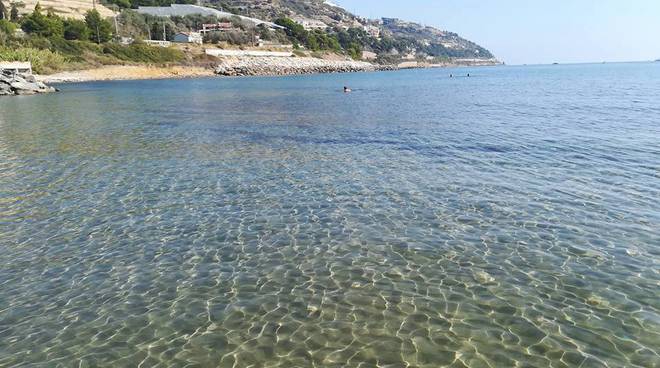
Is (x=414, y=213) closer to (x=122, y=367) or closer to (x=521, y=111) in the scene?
(x=122, y=367)

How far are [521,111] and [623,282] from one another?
37.7 m

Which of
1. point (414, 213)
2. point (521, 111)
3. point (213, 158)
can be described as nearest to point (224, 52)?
point (521, 111)

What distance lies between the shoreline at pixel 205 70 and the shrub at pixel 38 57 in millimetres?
2167

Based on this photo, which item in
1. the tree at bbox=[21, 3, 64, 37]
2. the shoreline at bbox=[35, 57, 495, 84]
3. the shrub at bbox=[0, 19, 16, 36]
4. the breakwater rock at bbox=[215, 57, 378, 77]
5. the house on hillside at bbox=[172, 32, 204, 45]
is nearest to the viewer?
the shoreline at bbox=[35, 57, 495, 84]

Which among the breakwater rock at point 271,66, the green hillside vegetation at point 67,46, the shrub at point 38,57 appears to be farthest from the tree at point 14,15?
the breakwater rock at point 271,66

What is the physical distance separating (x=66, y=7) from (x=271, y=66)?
81.9 meters

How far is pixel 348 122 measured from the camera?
126 feet

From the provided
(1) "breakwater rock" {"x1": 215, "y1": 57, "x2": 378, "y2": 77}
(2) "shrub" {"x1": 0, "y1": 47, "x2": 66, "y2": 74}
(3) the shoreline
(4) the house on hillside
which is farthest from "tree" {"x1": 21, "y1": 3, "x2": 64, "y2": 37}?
(4) the house on hillside

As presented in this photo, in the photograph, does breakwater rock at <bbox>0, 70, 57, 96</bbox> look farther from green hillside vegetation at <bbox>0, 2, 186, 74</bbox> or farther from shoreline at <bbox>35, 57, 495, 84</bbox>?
green hillside vegetation at <bbox>0, 2, 186, 74</bbox>

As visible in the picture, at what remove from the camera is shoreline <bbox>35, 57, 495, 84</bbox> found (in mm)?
115938

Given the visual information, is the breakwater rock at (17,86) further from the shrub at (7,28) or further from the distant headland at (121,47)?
the shrub at (7,28)

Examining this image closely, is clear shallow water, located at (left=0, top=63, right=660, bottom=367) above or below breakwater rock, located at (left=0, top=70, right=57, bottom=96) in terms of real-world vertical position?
above

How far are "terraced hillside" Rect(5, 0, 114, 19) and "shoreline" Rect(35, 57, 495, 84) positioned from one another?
58217 millimetres

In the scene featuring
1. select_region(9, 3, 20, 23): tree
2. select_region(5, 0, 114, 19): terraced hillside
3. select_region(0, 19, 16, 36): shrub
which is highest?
select_region(5, 0, 114, 19): terraced hillside
